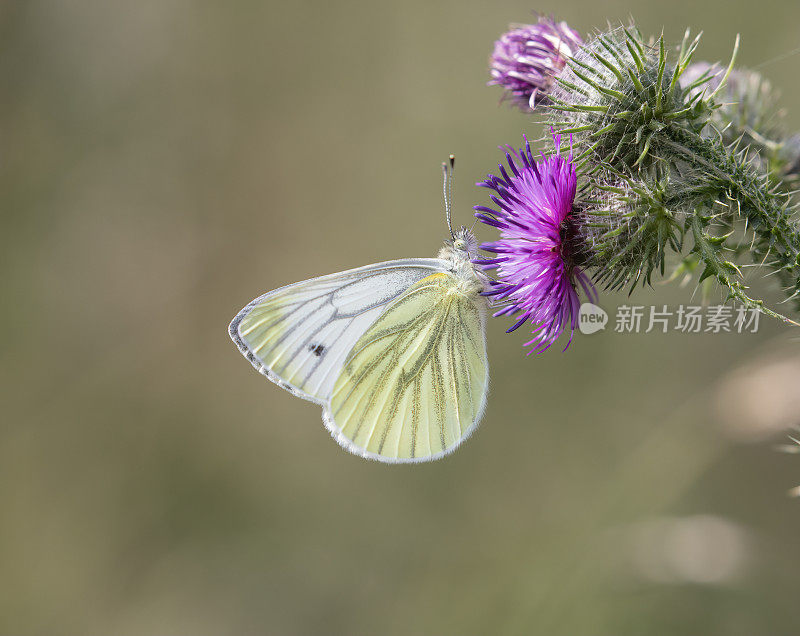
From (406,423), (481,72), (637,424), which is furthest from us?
(481,72)

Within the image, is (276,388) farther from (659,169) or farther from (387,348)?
(659,169)

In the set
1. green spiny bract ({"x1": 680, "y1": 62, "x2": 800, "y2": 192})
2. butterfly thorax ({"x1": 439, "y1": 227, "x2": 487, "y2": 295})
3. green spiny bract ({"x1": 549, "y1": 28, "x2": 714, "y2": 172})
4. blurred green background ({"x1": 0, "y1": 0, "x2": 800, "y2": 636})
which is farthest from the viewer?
blurred green background ({"x1": 0, "y1": 0, "x2": 800, "y2": 636})

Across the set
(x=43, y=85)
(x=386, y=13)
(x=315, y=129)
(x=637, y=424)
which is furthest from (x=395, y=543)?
(x=43, y=85)

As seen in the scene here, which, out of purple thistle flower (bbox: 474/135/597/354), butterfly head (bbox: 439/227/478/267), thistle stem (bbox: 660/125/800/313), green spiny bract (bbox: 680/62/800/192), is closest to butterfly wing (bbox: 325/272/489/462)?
butterfly head (bbox: 439/227/478/267)

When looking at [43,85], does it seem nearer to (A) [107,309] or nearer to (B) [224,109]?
(B) [224,109]

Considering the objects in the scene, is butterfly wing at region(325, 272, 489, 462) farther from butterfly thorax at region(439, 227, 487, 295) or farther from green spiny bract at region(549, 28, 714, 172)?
green spiny bract at region(549, 28, 714, 172)

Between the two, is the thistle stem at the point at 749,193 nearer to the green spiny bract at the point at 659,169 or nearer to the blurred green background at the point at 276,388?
the green spiny bract at the point at 659,169
